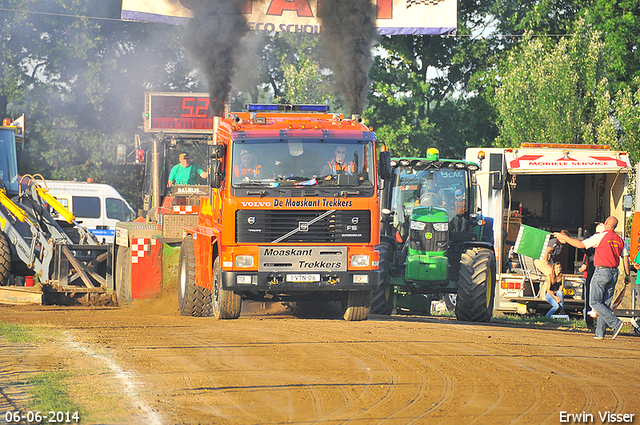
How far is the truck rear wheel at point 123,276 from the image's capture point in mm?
15617

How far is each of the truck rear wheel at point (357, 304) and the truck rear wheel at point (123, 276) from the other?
14.5 ft

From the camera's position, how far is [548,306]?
17562 mm

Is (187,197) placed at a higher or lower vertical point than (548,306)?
higher

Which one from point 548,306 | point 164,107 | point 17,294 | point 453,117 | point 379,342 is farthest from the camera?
point 453,117

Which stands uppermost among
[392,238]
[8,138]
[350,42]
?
[350,42]

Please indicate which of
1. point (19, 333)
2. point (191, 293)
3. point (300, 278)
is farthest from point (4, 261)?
point (300, 278)

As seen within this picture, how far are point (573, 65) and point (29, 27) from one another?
73.1 ft

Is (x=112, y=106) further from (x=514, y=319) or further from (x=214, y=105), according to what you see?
(x=514, y=319)

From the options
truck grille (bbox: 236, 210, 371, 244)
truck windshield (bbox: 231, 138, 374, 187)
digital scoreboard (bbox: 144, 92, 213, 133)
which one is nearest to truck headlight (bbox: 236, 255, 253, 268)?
truck grille (bbox: 236, 210, 371, 244)

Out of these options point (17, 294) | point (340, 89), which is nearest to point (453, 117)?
point (340, 89)

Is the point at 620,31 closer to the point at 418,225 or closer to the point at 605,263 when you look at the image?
the point at 418,225

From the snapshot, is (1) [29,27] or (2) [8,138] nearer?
(2) [8,138]

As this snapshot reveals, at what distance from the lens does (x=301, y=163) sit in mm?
12422

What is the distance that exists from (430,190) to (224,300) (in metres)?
5.06
